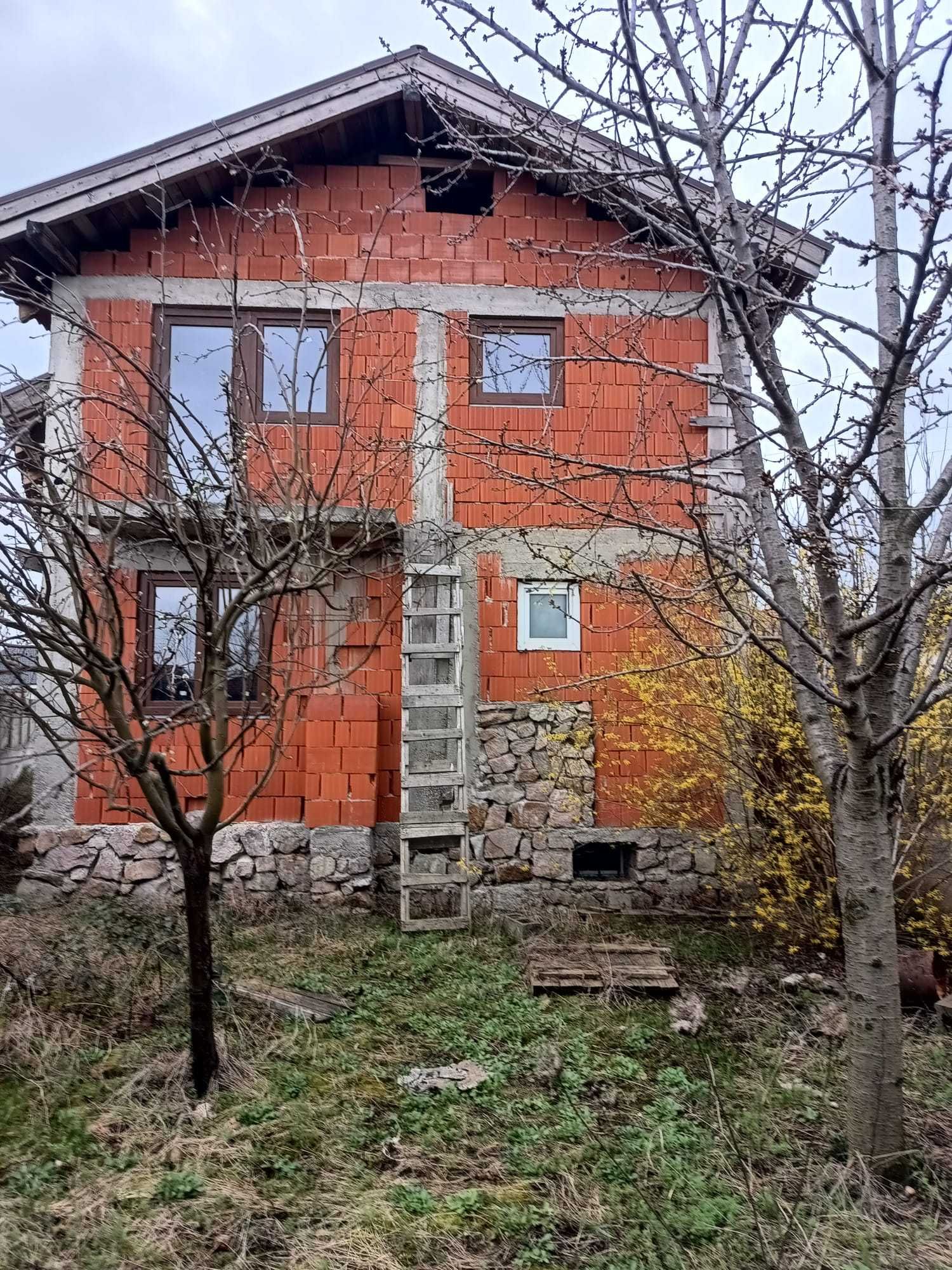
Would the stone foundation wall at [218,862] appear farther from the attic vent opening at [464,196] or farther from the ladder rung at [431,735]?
the attic vent opening at [464,196]

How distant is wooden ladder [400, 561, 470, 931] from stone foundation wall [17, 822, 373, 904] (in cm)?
52

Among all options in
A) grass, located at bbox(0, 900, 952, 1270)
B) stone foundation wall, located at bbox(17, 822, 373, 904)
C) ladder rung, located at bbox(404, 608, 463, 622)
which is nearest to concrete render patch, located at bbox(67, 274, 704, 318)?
ladder rung, located at bbox(404, 608, 463, 622)

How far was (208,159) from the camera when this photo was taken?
739cm

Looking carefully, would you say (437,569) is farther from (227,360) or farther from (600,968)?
(600,968)

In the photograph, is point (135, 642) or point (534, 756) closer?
point (135, 642)

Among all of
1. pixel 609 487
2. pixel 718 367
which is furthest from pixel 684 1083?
pixel 718 367

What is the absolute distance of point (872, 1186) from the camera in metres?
3.27

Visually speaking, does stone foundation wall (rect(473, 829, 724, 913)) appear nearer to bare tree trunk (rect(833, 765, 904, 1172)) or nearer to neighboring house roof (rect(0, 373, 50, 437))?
bare tree trunk (rect(833, 765, 904, 1172))

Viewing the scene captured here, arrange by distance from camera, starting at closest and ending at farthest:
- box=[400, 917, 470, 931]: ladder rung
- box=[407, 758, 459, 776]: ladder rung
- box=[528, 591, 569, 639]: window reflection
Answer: box=[400, 917, 470, 931]: ladder rung
box=[407, 758, 459, 776]: ladder rung
box=[528, 591, 569, 639]: window reflection

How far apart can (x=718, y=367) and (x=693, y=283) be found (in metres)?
0.88

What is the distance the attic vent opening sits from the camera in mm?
8188

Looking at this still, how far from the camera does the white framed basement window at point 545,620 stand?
304 inches

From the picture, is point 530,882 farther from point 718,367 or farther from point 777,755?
point 718,367

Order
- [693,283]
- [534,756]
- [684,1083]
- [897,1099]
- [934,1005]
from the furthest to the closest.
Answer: [693,283], [534,756], [934,1005], [684,1083], [897,1099]
